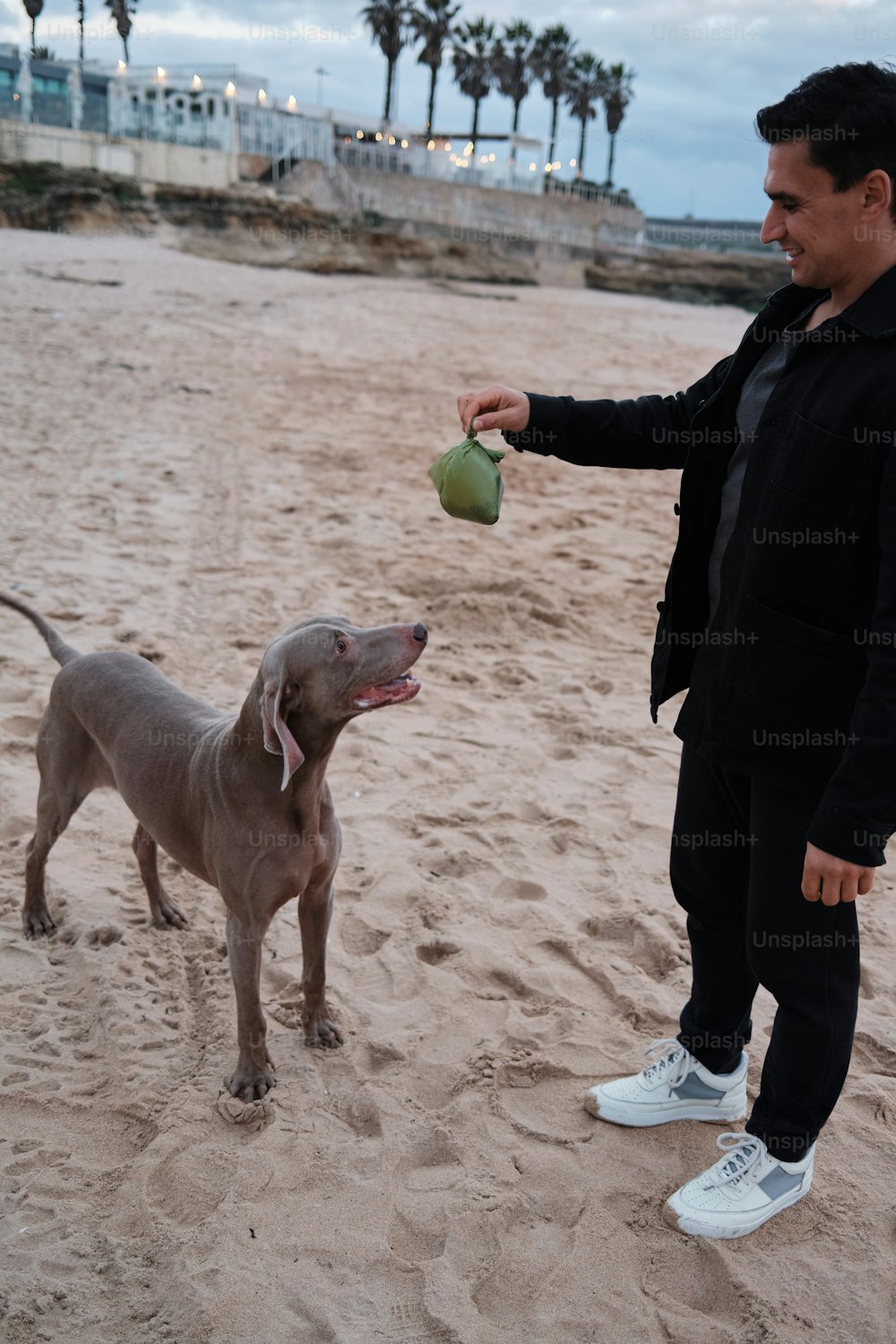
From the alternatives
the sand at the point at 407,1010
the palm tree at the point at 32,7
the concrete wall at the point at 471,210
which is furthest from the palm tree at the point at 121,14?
the sand at the point at 407,1010

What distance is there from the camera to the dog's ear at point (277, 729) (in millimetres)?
2750

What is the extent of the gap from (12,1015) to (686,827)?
7.46ft

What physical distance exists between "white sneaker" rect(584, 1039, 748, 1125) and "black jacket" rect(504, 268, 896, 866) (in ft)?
3.71

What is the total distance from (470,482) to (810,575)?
1.16m

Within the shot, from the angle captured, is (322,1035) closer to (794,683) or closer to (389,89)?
(794,683)

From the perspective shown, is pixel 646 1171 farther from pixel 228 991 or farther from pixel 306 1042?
pixel 228 991

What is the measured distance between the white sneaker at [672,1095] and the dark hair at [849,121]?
2.38 m

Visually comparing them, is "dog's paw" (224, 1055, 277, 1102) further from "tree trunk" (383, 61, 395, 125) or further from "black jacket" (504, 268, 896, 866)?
"tree trunk" (383, 61, 395, 125)

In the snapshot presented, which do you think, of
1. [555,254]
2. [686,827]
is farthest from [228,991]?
[555,254]

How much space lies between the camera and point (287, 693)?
9.36 ft

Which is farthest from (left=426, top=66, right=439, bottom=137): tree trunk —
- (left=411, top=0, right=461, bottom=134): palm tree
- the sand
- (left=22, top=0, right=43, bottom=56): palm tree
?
the sand

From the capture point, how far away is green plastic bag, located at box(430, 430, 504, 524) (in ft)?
10.0

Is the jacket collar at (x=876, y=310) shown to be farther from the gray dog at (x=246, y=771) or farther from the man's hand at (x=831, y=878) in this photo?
the gray dog at (x=246, y=771)

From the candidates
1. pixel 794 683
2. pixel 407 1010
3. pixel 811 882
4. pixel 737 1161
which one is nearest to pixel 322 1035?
pixel 407 1010
